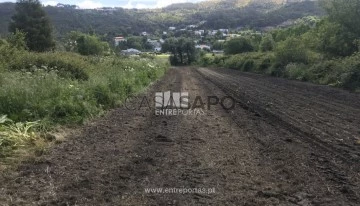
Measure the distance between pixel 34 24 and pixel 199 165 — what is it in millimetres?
54391

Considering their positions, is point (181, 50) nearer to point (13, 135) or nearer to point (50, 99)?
point (50, 99)

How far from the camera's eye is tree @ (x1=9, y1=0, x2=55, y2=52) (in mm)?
52603

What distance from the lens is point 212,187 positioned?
5.32 metres

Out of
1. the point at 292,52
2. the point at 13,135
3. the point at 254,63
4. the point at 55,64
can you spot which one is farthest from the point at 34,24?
the point at 13,135

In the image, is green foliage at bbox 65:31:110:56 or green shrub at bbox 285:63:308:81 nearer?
green shrub at bbox 285:63:308:81

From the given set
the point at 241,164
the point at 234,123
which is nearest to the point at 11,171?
the point at 241,164

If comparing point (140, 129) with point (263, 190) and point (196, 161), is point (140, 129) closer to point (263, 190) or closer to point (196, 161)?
point (196, 161)

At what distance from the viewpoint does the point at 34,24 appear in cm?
5484

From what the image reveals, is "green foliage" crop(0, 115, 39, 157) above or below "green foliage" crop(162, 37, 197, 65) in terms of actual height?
above

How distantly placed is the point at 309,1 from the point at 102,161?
173847mm

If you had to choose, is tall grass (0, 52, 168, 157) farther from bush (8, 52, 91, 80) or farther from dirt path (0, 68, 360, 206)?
dirt path (0, 68, 360, 206)

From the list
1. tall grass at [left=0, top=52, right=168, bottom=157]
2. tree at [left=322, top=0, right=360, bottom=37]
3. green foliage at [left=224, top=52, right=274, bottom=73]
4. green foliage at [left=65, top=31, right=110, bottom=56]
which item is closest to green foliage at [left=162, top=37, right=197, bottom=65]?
green foliage at [left=65, top=31, right=110, bottom=56]

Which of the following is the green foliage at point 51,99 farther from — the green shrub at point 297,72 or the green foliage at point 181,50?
the green foliage at point 181,50

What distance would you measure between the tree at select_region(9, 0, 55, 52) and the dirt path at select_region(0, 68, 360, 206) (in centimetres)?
4573
